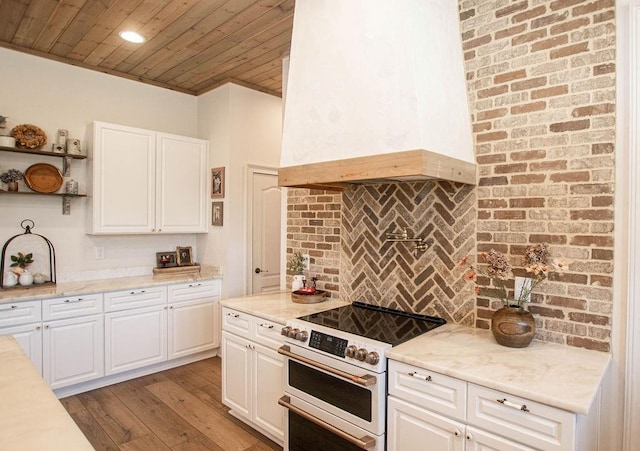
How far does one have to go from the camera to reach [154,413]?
295cm

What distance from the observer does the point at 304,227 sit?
3.20 meters

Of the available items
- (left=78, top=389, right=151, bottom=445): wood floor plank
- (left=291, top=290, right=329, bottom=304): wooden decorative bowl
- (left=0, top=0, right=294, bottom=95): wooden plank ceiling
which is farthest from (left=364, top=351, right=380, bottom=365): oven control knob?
(left=0, top=0, right=294, bottom=95): wooden plank ceiling

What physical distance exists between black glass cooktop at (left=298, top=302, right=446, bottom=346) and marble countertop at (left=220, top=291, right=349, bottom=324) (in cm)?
13

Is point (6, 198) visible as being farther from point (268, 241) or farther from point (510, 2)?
point (510, 2)

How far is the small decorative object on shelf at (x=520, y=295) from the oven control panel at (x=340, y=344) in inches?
22.4

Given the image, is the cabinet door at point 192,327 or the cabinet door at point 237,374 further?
the cabinet door at point 192,327

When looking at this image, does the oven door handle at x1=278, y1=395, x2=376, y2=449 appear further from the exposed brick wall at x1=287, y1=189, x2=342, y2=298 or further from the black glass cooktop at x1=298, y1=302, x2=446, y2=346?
the exposed brick wall at x1=287, y1=189, x2=342, y2=298

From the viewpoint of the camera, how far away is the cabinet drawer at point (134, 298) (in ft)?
11.1

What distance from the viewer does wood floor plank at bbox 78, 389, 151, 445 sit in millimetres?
2668

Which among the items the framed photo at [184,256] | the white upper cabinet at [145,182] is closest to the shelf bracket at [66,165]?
the white upper cabinet at [145,182]

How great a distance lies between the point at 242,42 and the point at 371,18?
1.59m

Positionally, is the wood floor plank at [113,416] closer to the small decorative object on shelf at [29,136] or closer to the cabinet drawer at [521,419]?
the small decorative object on shelf at [29,136]

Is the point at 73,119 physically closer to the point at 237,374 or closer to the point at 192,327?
the point at 192,327

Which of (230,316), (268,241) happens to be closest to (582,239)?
(230,316)
